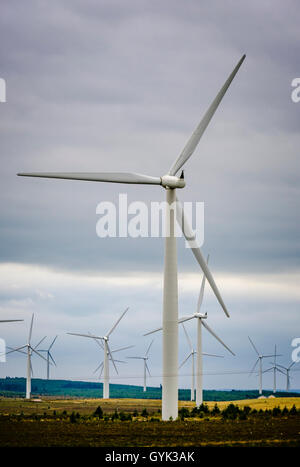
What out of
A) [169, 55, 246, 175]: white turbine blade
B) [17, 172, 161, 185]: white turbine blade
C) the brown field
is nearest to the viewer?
the brown field

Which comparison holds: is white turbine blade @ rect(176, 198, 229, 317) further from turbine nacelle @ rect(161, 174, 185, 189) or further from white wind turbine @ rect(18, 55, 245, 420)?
turbine nacelle @ rect(161, 174, 185, 189)

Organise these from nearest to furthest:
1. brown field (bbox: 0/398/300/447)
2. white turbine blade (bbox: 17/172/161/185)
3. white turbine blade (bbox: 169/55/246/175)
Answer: brown field (bbox: 0/398/300/447) → white turbine blade (bbox: 17/172/161/185) → white turbine blade (bbox: 169/55/246/175)

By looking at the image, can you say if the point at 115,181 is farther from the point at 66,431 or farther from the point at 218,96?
the point at 66,431

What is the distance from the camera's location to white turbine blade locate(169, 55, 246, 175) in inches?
2896

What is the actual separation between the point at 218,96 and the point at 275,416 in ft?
106

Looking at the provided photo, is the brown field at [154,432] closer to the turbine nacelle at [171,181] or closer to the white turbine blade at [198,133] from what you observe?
the turbine nacelle at [171,181]

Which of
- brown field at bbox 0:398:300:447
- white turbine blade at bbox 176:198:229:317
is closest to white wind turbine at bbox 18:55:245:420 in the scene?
white turbine blade at bbox 176:198:229:317

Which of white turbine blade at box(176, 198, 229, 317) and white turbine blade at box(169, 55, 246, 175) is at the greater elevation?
white turbine blade at box(169, 55, 246, 175)

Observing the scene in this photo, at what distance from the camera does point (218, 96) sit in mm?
74438

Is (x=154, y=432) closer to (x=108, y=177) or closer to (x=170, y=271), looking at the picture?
(x=170, y=271)

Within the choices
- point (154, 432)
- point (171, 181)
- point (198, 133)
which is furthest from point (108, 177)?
point (154, 432)

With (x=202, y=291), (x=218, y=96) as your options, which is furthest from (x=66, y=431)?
(x=202, y=291)

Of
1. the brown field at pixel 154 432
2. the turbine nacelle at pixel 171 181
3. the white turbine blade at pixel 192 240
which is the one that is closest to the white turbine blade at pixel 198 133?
the turbine nacelle at pixel 171 181

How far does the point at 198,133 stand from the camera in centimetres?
7500
